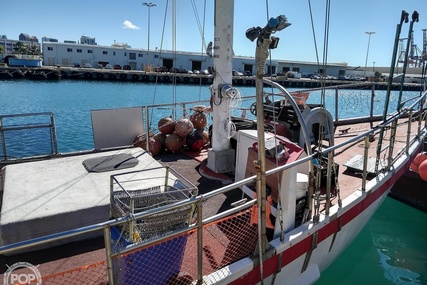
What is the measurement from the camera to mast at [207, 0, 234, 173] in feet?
19.9

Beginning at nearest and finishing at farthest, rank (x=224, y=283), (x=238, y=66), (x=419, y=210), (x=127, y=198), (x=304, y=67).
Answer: (x=224, y=283), (x=127, y=198), (x=419, y=210), (x=238, y=66), (x=304, y=67)

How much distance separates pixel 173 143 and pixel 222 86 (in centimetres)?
238

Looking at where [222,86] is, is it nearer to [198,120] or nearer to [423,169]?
[198,120]

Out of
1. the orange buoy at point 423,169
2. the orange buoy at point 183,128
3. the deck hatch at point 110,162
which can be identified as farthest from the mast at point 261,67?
the orange buoy at point 423,169

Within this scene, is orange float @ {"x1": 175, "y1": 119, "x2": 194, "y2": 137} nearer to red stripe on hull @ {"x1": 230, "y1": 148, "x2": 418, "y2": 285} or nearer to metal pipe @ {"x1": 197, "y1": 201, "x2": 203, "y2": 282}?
red stripe on hull @ {"x1": 230, "y1": 148, "x2": 418, "y2": 285}

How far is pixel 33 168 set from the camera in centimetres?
577

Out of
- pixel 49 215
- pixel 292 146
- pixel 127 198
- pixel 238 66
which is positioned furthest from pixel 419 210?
pixel 238 66

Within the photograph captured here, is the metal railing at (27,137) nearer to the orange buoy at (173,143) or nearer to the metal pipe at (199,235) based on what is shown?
the orange buoy at (173,143)

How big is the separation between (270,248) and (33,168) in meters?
4.41

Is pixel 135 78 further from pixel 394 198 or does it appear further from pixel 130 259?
pixel 130 259

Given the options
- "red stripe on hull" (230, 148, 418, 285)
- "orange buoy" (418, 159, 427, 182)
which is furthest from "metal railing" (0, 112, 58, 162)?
"orange buoy" (418, 159, 427, 182)

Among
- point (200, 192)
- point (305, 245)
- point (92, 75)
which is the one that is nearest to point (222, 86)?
point (200, 192)

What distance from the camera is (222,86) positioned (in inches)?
247

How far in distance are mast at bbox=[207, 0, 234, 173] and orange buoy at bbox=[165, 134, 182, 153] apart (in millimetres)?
1448
